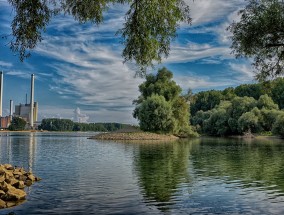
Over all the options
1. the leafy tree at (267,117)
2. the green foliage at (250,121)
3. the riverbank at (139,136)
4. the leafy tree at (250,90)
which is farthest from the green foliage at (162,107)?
the leafy tree at (250,90)

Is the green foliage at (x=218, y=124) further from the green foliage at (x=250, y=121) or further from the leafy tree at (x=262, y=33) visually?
the leafy tree at (x=262, y=33)

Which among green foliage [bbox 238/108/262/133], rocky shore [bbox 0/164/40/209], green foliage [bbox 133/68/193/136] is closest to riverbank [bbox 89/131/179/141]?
green foliage [bbox 133/68/193/136]

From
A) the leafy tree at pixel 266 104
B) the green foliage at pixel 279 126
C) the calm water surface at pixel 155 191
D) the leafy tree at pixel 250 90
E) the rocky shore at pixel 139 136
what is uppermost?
the leafy tree at pixel 250 90

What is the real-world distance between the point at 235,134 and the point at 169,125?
40.3m

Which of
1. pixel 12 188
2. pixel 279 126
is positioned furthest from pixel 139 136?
pixel 12 188

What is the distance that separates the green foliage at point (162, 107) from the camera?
104812 millimetres

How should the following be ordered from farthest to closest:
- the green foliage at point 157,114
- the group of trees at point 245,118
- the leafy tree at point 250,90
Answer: the leafy tree at point 250,90 → the group of trees at point 245,118 → the green foliage at point 157,114

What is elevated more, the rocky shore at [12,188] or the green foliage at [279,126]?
the green foliage at [279,126]

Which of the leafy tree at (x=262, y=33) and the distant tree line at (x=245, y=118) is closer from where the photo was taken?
the leafy tree at (x=262, y=33)

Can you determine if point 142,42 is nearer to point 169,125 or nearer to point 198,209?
point 198,209

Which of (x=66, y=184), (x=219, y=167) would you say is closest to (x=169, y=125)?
(x=219, y=167)

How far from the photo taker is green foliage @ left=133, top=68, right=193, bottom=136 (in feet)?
344

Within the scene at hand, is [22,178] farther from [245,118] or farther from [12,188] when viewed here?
[245,118]

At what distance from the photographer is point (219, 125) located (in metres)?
136
